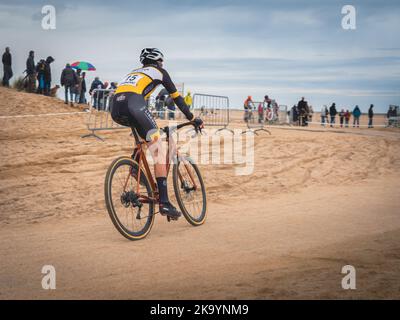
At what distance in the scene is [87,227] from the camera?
27.2ft

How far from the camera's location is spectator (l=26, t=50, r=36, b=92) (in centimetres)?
2650

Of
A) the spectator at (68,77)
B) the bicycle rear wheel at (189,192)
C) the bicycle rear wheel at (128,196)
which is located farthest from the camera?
the spectator at (68,77)

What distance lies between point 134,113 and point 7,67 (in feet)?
76.0

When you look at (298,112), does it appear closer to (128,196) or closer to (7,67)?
(7,67)

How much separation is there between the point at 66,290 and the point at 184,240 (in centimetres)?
233

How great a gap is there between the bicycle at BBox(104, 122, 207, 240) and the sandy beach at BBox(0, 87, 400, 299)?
249 mm

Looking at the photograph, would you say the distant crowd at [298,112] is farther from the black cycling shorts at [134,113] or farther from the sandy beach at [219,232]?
the black cycling shorts at [134,113]

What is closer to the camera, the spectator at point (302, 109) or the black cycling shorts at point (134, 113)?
the black cycling shorts at point (134, 113)

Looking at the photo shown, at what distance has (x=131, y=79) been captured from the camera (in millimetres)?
6934

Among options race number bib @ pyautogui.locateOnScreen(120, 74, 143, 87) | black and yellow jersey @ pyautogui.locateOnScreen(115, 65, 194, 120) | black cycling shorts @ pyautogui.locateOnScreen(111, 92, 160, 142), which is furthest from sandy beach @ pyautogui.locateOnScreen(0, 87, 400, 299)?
race number bib @ pyautogui.locateOnScreen(120, 74, 143, 87)

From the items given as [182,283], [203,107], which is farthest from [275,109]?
[182,283]

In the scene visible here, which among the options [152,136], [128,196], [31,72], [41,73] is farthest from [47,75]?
[128,196]

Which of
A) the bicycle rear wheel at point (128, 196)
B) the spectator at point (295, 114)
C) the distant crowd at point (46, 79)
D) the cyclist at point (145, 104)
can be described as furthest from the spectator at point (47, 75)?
the bicycle rear wheel at point (128, 196)

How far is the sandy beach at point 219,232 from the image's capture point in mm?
4947
